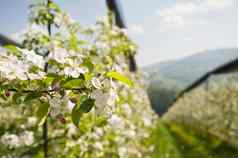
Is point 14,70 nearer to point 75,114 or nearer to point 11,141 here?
point 75,114

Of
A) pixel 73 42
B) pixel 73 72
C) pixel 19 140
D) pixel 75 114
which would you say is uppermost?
pixel 73 42

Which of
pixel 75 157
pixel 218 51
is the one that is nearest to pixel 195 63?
pixel 218 51

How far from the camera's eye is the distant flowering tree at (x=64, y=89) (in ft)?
4.20

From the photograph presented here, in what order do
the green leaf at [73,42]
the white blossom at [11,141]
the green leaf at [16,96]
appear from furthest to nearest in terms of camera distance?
the green leaf at [73,42]
the white blossom at [11,141]
the green leaf at [16,96]

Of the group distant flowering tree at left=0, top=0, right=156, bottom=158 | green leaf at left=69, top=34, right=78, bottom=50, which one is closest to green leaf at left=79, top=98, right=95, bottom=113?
distant flowering tree at left=0, top=0, right=156, bottom=158

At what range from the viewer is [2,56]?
1.38 m

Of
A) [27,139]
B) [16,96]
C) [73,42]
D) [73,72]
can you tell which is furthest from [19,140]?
[73,72]

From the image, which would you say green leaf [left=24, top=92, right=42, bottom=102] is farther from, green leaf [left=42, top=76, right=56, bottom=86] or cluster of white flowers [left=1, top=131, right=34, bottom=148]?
cluster of white flowers [left=1, top=131, right=34, bottom=148]

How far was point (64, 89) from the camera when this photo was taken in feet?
4.31

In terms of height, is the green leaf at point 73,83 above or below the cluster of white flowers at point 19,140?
above

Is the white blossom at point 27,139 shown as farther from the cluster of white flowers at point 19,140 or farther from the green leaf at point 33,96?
the green leaf at point 33,96

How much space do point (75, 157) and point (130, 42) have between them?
6.81 feet

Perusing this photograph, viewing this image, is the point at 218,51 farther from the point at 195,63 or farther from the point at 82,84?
the point at 82,84

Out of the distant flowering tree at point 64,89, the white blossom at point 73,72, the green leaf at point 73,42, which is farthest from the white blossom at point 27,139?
the white blossom at point 73,72
